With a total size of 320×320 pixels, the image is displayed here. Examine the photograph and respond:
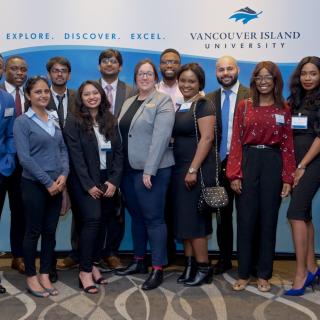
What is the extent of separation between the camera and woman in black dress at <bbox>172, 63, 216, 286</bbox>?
11.6 ft

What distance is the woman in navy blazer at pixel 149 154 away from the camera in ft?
11.5

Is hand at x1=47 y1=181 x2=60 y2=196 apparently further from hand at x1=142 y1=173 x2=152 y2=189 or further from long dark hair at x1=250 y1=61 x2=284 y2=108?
long dark hair at x1=250 y1=61 x2=284 y2=108

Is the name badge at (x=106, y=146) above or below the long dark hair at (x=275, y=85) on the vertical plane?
below

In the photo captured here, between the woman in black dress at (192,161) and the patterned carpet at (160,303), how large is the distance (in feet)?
0.82

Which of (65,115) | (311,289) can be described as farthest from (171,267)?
(65,115)

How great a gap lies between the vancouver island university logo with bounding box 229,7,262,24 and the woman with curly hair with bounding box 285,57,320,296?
3.55ft

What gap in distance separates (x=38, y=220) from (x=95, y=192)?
1.38 feet

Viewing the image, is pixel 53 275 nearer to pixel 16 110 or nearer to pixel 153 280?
pixel 153 280

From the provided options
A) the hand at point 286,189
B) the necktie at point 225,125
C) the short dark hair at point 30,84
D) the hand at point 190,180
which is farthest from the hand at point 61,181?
the hand at point 286,189

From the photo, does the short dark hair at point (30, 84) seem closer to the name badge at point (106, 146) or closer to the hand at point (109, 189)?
the name badge at point (106, 146)

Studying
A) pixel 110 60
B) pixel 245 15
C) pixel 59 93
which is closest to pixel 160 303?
pixel 59 93

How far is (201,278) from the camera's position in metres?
3.69

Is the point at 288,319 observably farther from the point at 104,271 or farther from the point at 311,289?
the point at 104,271

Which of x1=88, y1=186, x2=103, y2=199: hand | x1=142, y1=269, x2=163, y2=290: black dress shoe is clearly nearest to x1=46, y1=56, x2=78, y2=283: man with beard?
x1=88, y1=186, x2=103, y2=199: hand
